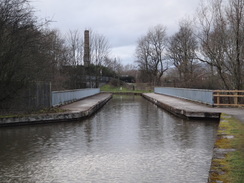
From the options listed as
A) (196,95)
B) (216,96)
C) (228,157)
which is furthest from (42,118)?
(196,95)

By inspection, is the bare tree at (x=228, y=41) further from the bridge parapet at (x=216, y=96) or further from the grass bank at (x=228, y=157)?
the grass bank at (x=228, y=157)

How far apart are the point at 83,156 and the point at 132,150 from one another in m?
1.56

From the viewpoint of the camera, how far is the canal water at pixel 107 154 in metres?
7.00

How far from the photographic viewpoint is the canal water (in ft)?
23.0

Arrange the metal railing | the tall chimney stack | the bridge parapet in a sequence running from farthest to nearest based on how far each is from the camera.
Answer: the tall chimney stack
the metal railing
the bridge parapet

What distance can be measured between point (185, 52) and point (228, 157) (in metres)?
45.8

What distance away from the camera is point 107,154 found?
A: 912cm

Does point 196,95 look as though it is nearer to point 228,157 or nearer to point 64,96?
point 64,96

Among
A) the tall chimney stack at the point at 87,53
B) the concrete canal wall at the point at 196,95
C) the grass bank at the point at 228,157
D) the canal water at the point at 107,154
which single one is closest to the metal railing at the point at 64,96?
the canal water at the point at 107,154

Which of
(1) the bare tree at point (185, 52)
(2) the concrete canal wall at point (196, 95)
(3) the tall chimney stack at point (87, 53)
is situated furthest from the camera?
(3) the tall chimney stack at point (87, 53)

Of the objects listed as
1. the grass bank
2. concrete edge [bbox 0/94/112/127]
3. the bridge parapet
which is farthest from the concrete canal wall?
the grass bank

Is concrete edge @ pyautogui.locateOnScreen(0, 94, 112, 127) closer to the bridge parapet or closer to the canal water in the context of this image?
the canal water

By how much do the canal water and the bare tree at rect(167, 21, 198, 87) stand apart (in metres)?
23.6

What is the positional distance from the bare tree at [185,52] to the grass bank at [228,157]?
82.4 ft
